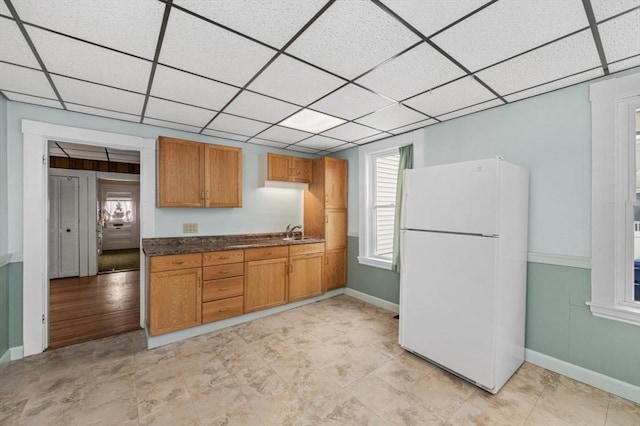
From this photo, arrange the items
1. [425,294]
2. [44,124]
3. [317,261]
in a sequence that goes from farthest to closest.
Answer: [317,261], [44,124], [425,294]

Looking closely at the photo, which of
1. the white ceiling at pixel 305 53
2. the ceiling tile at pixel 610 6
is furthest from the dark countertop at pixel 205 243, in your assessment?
the ceiling tile at pixel 610 6

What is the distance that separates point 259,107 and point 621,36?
2610 millimetres

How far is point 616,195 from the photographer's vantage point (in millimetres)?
2035

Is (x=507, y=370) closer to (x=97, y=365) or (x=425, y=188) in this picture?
(x=425, y=188)

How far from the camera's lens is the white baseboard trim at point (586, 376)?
197 centimetres

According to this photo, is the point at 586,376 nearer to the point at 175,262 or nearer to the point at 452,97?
the point at 452,97

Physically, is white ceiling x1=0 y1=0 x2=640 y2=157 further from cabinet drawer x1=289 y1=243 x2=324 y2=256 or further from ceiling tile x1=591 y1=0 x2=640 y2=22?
cabinet drawer x1=289 y1=243 x2=324 y2=256

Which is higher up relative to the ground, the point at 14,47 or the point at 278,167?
the point at 14,47

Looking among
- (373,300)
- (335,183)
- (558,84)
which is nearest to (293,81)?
(558,84)

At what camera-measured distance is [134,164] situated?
251 inches

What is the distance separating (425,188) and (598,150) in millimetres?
1284

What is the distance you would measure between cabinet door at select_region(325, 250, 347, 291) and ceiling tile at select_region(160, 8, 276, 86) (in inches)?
113

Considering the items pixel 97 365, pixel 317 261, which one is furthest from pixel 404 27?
pixel 97 365

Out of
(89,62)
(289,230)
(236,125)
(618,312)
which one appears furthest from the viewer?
(289,230)
